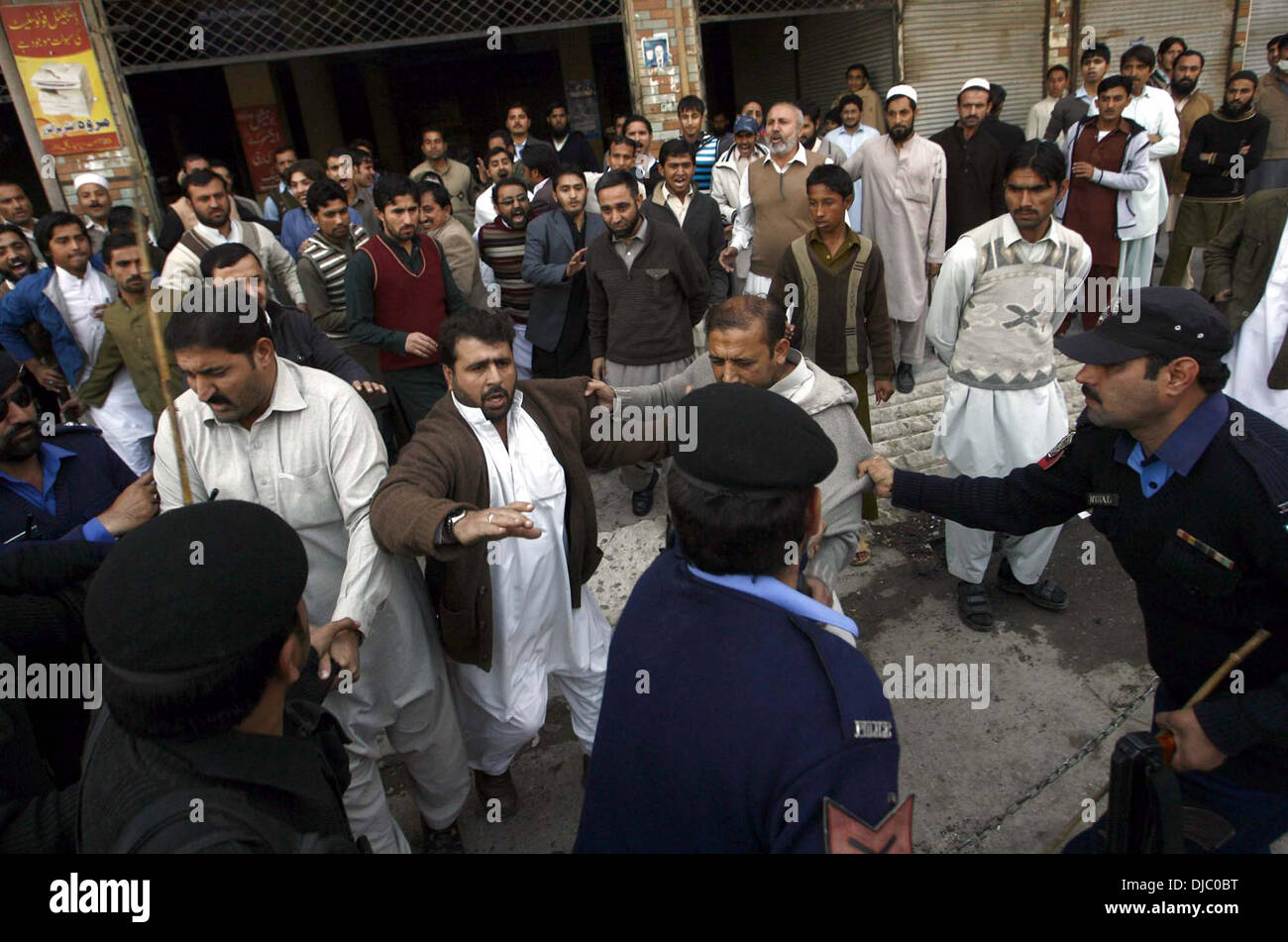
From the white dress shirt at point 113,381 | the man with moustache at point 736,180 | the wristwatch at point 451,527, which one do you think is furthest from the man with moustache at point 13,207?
the wristwatch at point 451,527

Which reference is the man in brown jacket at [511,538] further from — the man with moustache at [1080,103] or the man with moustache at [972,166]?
the man with moustache at [1080,103]

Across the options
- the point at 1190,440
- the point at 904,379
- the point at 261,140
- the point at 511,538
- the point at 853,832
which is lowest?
the point at 904,379

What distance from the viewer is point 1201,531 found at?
2043 mm

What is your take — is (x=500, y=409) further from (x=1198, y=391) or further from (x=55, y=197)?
(x=55, y=197)

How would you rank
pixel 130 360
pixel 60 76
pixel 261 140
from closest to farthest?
pixel 130 360 < pixel 60 76 < pixel 261 140

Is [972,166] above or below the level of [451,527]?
above

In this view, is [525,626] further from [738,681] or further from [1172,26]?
[1172,26]

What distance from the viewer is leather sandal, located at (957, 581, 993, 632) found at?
3.97 meters

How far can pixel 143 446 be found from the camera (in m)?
4.69

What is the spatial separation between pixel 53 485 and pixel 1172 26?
41.8ft

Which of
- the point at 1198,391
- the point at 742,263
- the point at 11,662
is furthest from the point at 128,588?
the point at 742,263

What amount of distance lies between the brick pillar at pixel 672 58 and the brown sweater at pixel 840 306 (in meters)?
4.72

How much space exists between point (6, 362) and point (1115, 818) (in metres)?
3.26

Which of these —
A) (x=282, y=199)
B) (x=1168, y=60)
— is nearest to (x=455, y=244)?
(x=282, y=199)
